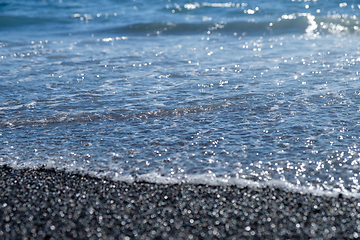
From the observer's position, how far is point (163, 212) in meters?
2.44

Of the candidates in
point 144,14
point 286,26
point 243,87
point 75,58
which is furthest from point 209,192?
point 144,14

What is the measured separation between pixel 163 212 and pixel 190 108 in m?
2.02

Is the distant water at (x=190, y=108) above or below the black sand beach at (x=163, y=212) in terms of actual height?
above

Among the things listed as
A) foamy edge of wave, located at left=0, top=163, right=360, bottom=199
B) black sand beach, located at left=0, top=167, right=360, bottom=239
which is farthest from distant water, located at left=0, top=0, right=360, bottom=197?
black sand beach, located at left=0, top=167, right=360, bottom=239

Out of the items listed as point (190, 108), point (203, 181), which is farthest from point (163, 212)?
point (190, 108)

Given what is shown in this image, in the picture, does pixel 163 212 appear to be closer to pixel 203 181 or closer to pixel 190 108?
pixel 203 181

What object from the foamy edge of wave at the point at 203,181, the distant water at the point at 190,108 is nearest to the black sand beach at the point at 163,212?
the foamy edge of wave at the point at 203,181

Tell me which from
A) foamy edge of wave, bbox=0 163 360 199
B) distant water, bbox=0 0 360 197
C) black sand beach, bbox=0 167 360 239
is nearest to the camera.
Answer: black sand beach, bbox=0 167 360 239

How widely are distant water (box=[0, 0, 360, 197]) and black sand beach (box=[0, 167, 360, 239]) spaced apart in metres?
0.18

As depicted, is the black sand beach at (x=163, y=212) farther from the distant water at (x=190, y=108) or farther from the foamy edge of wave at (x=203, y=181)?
the distant water at (x=190, y=108)

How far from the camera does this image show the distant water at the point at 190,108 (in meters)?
3.02

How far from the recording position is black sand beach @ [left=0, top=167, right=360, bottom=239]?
7.37 feet

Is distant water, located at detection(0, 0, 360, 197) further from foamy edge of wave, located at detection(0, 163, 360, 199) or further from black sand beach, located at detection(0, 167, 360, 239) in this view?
black sand beach, located at detection(0, 167, 360, 239)

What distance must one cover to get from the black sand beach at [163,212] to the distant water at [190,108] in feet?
0.60
